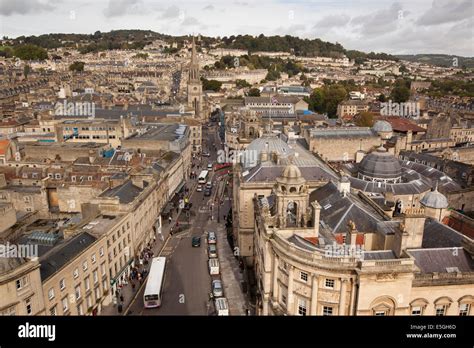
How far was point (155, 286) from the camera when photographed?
34.7 meters

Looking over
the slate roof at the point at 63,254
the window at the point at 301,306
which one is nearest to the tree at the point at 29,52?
the slate roof at the point at 63,254

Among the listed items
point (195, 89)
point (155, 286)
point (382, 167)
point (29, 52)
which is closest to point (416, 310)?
point (155, 286)

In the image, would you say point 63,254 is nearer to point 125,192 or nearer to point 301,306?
point 125,192

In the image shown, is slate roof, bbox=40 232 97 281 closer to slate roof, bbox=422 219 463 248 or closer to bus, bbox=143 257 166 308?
bus, bbox=143 257 166 308

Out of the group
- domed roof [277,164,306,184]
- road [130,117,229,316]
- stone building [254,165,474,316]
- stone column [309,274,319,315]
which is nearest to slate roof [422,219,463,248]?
stone building [254,165,474,316]

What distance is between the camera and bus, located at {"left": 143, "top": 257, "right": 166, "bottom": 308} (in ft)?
110

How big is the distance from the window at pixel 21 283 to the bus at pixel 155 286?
11.9m

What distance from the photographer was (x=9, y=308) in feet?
72.8

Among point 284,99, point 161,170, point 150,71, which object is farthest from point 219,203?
point 150,71

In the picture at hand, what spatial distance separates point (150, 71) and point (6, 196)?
130m

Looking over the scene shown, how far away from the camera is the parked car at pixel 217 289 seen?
35.5 meters

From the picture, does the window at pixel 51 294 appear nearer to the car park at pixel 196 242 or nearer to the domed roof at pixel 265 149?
the car park at pixel 196 242

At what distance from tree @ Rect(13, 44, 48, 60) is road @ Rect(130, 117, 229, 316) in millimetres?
178102
